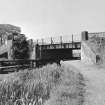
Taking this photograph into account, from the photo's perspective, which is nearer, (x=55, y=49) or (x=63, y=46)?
(x=63, y=46)

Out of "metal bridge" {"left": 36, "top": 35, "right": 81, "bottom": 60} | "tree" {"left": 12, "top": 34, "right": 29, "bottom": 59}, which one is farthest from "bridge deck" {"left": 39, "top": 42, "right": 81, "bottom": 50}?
"tree" {"left": 12, "top": 34, "right": 29, "bottom": 59}

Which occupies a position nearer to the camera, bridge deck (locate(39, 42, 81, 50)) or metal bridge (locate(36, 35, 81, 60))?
bridge deck (locate(39, 42, 81, 50))

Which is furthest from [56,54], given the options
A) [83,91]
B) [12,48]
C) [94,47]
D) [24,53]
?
[83,91]

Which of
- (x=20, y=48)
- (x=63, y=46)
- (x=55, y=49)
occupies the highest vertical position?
(x=63, y=46)

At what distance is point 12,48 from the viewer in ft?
134

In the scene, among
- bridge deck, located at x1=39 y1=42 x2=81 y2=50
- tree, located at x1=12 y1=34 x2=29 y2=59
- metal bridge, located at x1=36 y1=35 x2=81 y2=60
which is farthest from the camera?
tree, located at x1=12 y1=34 x2=29 y2=59

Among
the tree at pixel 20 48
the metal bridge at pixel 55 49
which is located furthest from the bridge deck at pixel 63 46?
the tree at pixel 20 48

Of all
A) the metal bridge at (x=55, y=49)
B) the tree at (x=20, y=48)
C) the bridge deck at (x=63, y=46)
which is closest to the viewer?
the bridge deck at (x=63, y=46)

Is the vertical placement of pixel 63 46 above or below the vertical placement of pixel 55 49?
above

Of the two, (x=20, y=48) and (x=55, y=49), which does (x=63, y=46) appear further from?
(x=20, y=48)

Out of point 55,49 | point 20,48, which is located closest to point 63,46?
point 55,49

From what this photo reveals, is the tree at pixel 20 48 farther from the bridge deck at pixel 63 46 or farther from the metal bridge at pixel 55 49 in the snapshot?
the bridge deck at pixel 63 46

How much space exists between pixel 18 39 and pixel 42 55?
7309 mm

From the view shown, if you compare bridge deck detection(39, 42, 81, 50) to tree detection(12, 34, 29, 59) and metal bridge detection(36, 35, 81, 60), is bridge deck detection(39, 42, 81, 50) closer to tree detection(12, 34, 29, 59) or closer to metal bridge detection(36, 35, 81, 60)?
metal bridge detection(36, 35, 81, 60)
